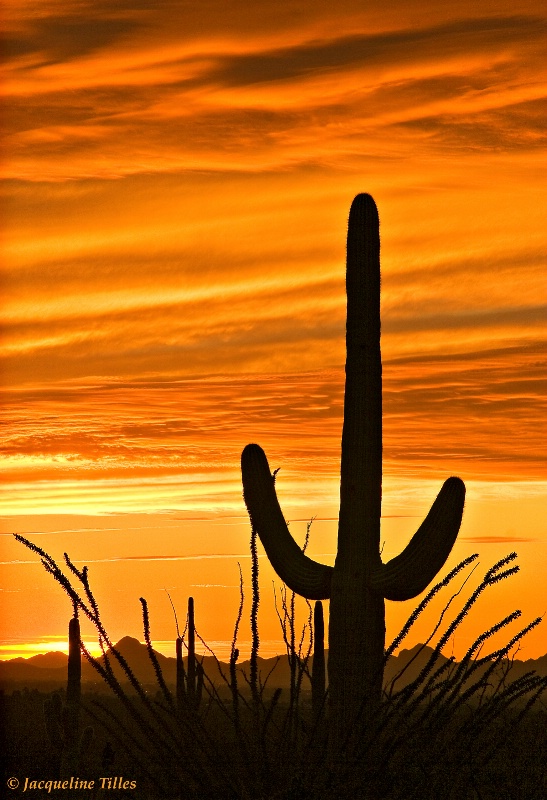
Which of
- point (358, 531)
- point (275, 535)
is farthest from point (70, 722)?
point (358, 531)

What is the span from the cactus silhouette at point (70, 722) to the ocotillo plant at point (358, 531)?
5.20 metres

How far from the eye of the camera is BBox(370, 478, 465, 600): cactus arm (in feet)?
31.4

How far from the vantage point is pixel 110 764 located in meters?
17.5

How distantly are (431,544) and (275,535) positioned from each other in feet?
5.07

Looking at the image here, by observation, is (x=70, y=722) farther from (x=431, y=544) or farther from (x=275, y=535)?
(x=431, y=544)

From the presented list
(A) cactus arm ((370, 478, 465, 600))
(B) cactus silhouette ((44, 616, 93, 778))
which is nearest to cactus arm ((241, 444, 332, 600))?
(A) cactus arm ((370, 478, 465, 600))

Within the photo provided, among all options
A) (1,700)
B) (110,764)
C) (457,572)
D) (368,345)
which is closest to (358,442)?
(368,345)

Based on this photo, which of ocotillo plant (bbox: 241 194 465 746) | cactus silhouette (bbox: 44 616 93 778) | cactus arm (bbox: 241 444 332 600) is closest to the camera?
ocotillo plant (bbox: 241 194 465 746)

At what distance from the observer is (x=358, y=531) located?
406 inches

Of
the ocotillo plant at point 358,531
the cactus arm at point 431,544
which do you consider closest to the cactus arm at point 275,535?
the ocotillo plant at point 358,531

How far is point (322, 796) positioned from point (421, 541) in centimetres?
270

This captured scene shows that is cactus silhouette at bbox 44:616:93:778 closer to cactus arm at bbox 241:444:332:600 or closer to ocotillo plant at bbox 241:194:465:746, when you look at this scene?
cactus arm at bbox 241:444:332:600

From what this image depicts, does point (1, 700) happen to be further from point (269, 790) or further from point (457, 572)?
point (457, 572)

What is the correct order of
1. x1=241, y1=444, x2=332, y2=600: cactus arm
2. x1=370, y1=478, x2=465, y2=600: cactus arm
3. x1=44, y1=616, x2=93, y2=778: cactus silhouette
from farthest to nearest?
1. x1=44, y1=616, x2=93, y2=778: cactus silhouette
2. x1=241, y1=444, x2=332, y2=600: cactus arm
3. x1=370, y1=478, x2=465, y2=600: cactus arm
